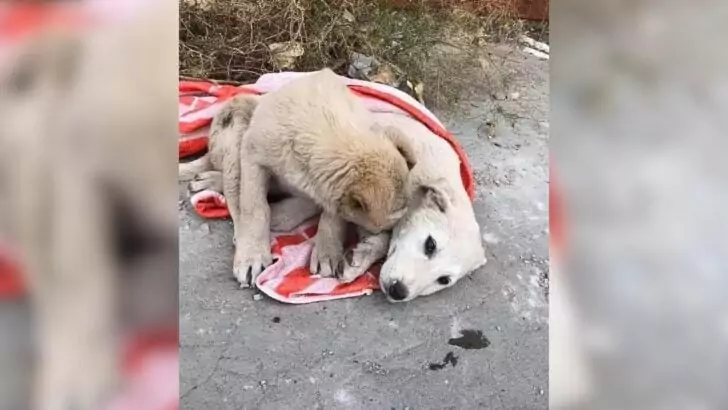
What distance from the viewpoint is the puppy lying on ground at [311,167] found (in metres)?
1.13

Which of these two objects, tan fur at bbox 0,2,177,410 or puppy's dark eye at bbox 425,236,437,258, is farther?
puppy's dark eye at bbox 425,236,437,258

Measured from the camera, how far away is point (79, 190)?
3.31 ft

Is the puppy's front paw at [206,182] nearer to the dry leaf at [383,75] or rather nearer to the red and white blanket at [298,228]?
the red and white blanket at [298,228]

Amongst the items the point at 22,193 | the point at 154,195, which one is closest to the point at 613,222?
the point at 154,195

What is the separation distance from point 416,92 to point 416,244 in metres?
0.24

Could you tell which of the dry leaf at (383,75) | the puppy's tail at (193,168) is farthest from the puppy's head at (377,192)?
the puppy's tail at (193,168)

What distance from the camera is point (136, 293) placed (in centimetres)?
105

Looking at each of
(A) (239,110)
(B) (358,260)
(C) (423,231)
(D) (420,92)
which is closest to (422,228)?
(C) (423,231)

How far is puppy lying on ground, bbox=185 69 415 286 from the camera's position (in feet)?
3.71

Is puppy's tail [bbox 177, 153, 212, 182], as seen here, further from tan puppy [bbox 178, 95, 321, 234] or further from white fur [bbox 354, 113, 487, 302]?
white fur [bbox 354, 113, 487, 302]

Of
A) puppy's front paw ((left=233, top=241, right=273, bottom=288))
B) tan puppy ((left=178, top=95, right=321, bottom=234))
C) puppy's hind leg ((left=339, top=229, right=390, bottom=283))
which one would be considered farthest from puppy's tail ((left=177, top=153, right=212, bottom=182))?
puppy's hind leg ((left=339, top=229, right=390, bottom=283))

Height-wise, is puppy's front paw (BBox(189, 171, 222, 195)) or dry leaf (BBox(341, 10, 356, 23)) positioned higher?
dry leaf (BBox(341, 10, 356, 23))

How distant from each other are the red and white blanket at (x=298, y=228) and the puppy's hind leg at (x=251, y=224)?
0.05 feet

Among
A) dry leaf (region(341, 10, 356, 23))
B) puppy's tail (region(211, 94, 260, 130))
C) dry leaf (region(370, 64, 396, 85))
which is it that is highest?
dry leaf (region(341, 10, 356, 23))
